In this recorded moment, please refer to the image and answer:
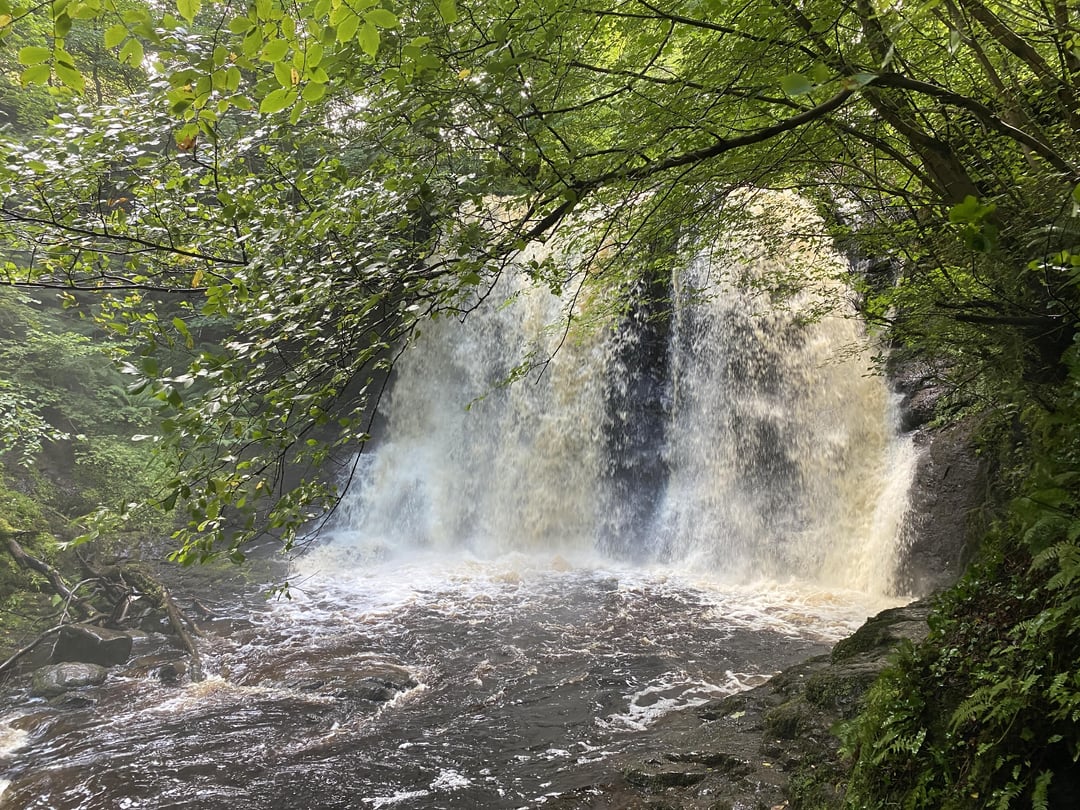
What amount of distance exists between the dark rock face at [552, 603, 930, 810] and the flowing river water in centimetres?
54

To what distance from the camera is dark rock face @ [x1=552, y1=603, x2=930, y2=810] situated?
3.99 meters

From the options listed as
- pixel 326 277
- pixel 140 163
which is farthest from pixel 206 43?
pixel 326 277

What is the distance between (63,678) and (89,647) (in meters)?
0.93

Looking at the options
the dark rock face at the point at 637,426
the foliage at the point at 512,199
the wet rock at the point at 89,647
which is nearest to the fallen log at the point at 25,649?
the wet rock at the point at 89,647

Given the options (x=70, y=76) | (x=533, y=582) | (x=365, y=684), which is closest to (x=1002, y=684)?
(x=70, y=76)

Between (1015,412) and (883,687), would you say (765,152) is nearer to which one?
(883,687)

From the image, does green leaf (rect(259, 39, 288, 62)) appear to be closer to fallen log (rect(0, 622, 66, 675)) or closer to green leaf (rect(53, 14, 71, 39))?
green leaf (rect(53, 14, 71, 39))

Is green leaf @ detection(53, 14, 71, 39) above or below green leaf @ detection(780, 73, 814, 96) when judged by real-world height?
above

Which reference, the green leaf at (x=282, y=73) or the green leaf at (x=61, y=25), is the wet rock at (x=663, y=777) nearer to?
the green leaf at (x=282, y=73)

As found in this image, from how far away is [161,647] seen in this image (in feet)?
30.2

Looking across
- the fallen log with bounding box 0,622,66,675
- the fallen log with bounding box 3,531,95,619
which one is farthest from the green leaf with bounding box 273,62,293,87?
the fallen log with bounding box 3,531,95,619

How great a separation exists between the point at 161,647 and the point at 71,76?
9.72 meters

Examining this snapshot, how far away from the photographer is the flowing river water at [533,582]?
5938mm

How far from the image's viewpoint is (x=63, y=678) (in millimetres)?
7875
